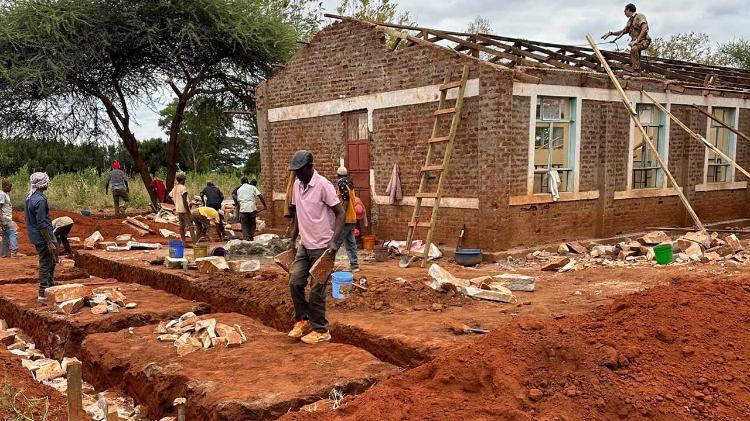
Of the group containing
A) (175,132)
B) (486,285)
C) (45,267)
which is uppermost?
(175,132)

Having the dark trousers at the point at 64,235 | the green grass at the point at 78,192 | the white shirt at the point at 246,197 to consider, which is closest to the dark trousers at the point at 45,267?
the dark trousers at the point at 64,235

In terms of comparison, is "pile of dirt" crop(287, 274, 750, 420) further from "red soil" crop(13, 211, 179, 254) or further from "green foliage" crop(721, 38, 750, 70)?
"green foliage" crop(721, 38, 750, 70)

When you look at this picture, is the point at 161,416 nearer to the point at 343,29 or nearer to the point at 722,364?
the point at 722,364

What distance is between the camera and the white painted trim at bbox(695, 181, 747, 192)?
587 inches

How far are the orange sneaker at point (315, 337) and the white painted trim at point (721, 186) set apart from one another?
458 inches

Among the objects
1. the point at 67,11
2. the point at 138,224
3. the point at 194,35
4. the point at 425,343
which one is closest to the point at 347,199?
the point at 425,343

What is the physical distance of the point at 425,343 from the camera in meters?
5.99

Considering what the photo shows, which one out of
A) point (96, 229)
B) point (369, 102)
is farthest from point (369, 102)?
point (96, 229)

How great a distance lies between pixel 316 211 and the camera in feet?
20.1

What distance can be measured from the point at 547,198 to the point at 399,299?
199 inches

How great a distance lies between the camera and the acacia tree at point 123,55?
18.6 meters

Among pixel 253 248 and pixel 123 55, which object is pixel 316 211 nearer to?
pixel 253 248

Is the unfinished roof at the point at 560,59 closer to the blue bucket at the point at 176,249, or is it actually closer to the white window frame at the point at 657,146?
the white window frame at the point at 657,146

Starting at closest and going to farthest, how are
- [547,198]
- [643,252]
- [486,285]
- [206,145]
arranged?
1. [486,285]
2. [643,252]
3. [547,198]
4. [206,145]
